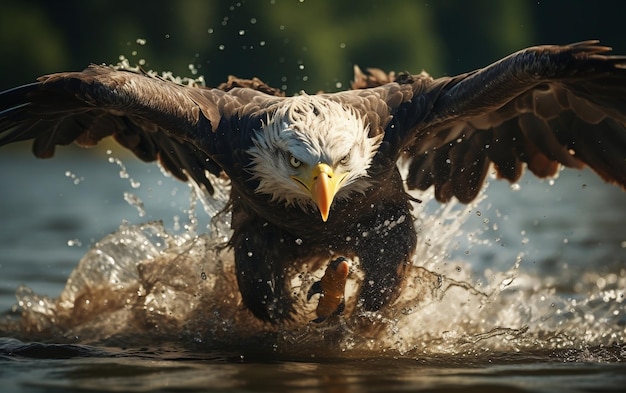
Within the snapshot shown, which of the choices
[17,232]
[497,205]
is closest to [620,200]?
Answer: [497,205]

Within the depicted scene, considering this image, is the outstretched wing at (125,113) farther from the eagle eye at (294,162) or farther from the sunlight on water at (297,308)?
the eagle eye at (294,162)

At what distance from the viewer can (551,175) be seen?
7.41 meters

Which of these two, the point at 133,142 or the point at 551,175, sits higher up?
the point at 133,142

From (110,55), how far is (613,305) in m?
27.7

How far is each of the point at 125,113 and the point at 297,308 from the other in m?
1.56

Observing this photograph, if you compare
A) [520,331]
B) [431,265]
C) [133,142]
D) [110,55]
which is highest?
[110,55]

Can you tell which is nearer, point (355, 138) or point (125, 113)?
point (355, 138)

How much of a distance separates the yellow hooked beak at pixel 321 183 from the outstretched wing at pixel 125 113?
0.80 meters

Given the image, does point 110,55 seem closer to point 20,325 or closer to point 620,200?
point 620,200

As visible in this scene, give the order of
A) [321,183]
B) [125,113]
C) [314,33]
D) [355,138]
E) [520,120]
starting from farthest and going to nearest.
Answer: [314,33] → [520,120] → [125,113] → [355,138] → [321,183]

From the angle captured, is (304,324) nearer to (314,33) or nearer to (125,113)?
(125,113)

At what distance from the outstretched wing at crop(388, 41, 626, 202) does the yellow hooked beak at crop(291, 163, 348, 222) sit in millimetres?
801

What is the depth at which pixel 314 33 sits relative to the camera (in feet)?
106

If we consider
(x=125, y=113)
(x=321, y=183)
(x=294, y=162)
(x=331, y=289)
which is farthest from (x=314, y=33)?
(x=321, y=183)
